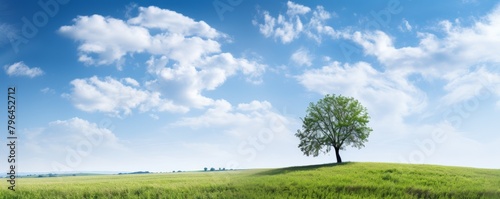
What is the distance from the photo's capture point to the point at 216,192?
71.7ft

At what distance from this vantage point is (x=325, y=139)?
2237 inches

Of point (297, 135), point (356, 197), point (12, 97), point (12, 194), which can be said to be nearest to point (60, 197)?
point (12, 194)

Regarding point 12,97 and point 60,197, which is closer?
point 60,197

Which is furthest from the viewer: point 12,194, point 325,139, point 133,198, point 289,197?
point 325,139

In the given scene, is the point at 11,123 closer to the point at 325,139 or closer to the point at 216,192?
the point at 216,192

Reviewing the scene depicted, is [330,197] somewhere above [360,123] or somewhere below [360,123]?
below

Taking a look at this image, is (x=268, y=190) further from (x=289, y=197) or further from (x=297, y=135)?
(x=297, y=135)

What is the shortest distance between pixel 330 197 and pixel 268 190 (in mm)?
3911

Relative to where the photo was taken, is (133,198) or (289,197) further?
(133,198)

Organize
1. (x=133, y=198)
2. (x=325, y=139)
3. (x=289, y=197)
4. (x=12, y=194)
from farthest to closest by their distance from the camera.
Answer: (x=325, y=139)
(x=12, y=194)
(x=133, y=198)
(x=289, y=197)

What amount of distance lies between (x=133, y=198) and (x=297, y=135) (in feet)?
128

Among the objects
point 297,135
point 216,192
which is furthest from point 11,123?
point 297,135

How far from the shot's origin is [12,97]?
25.9 m

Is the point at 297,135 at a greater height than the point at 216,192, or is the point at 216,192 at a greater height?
the point at 297,135
